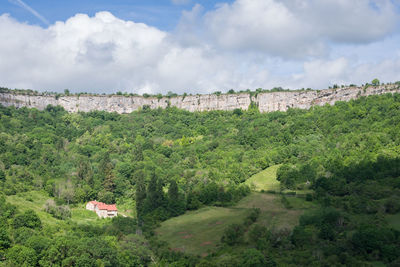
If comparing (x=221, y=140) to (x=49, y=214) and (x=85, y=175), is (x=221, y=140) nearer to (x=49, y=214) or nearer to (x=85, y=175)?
(x=85, y=175)

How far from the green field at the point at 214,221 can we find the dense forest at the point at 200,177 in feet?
5.23

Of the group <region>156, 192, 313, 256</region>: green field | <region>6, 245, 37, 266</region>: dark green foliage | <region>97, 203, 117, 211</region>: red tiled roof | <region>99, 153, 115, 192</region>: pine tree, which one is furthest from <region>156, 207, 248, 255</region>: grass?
<region>99, 153, 115, 192</region>: pine tree

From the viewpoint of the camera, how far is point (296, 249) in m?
49.6

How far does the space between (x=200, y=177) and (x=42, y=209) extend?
92.1ft

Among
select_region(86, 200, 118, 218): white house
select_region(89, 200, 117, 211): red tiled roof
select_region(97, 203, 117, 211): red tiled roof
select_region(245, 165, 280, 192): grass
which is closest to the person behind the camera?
select_region(86, 200, 118, 218): white house

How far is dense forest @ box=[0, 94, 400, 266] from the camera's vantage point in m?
47.7

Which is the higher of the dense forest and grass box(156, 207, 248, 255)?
the dense forest

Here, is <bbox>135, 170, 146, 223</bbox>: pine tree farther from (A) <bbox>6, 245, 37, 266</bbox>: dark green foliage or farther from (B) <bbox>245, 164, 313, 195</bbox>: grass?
(A) <bbox>6, 245, 37, 266</bbox>: dark green foliage

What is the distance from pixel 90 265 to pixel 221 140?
206ft

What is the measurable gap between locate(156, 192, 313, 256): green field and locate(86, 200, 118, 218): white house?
11837 mm

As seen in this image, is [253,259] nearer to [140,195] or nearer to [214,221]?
[214,221]

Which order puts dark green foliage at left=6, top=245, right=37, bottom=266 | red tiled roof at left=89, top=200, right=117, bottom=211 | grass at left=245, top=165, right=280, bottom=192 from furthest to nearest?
grass at left=245, top=165, right=280, bottom=192 → red tiled roof at left=89, top=200, right=117, bottom=211 → dark green foliage at left=6, top=245, right=37, bottom=266

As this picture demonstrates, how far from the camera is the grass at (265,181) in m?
77.1

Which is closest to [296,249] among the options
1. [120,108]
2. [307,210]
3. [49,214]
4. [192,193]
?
[307,210]
